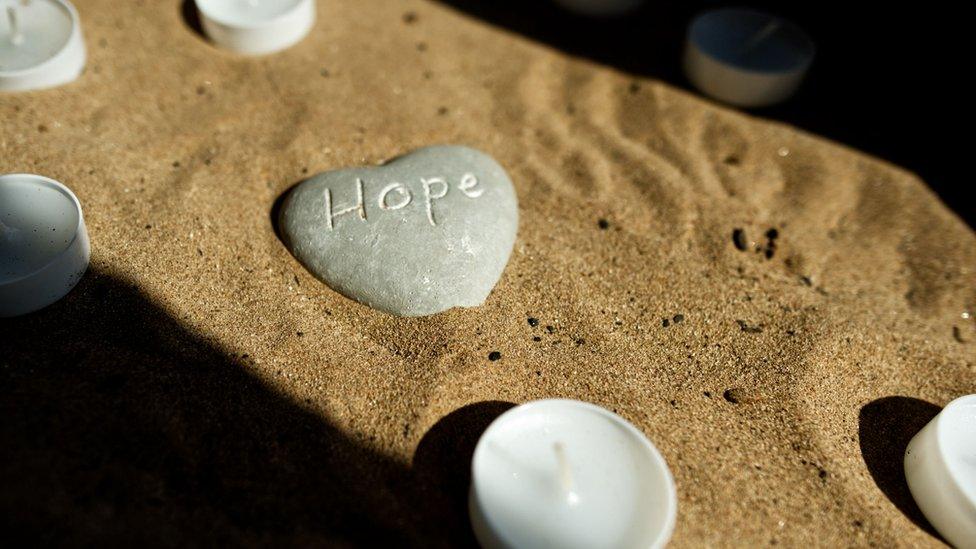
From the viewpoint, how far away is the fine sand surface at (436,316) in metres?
1.93

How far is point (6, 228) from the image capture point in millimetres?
2223

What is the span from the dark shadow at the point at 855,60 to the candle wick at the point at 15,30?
191 cm

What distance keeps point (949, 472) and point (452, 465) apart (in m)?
1.32

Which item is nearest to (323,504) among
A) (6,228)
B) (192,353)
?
(192,353)

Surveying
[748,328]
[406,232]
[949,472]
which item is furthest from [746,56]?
[949,472]

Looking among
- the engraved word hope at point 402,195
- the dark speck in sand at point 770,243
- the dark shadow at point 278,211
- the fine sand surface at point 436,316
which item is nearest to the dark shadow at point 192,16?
the fine sand surface at point 436,316

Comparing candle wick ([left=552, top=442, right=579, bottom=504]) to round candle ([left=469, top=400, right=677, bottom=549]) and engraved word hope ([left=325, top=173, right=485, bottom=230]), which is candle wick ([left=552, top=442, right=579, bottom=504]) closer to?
round candle ([left=469, top=400, right=677, bottom=549])

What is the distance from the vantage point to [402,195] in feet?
8.02

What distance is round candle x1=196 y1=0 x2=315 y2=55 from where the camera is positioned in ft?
10.1

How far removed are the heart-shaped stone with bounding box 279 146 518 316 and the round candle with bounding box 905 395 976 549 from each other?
4.42 feet

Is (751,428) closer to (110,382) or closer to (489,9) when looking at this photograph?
(110,382)

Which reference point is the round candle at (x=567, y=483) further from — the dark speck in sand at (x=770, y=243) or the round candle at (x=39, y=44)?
the round candle at (x=39, y=44)

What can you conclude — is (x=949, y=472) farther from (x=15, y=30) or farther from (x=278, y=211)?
(x=15, y=30)

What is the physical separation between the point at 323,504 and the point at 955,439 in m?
1.73
